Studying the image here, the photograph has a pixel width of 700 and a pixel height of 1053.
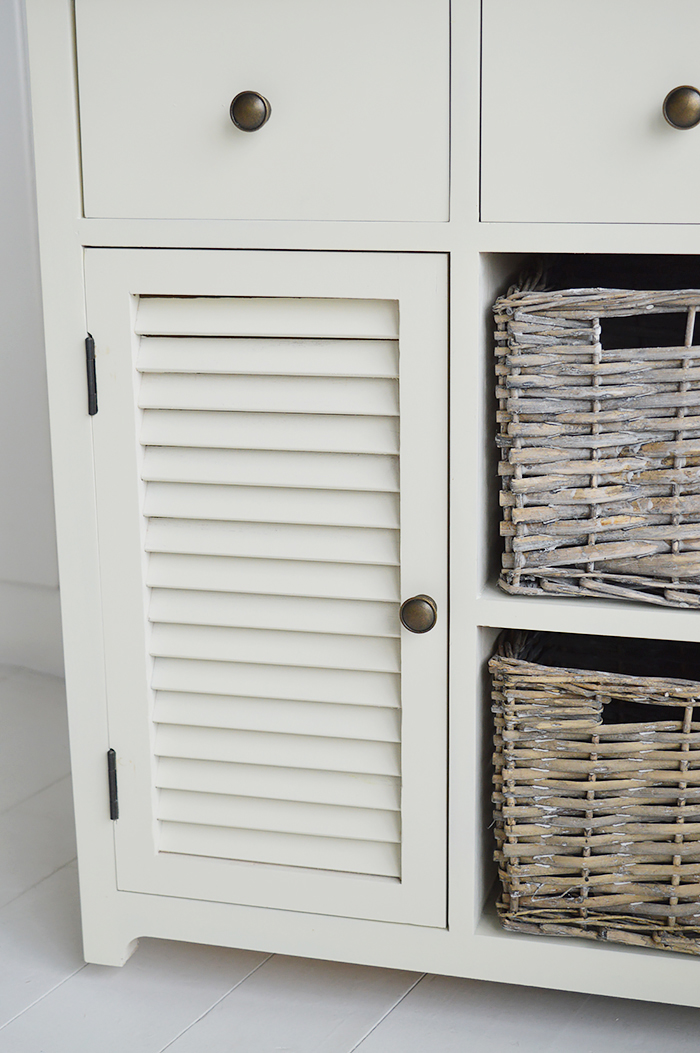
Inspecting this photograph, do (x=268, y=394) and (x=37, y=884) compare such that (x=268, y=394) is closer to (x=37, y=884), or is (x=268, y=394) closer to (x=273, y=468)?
(x=273, y=468)

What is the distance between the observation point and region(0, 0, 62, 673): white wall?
74.3 inches

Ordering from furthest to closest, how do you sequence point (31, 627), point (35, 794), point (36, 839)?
point (31, 627) < point (35, 794) < point (36, 839)

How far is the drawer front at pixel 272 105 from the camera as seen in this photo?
0.92 metres

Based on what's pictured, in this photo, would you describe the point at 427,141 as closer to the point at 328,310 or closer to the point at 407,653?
the point at 328,310

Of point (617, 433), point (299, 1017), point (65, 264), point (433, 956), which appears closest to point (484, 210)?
point (617, 433)

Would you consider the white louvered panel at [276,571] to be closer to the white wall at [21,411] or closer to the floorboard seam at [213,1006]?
the floorboard seam at [213,1006]

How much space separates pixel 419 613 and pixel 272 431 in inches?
8.5

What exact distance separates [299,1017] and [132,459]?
0.60 meters

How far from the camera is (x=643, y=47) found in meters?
0.88

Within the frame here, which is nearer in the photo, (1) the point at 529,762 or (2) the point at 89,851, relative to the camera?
(1) the point at 529,762

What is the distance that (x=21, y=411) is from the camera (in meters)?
2.00

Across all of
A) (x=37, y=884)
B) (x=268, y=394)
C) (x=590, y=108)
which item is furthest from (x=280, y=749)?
(x=590, y=108)

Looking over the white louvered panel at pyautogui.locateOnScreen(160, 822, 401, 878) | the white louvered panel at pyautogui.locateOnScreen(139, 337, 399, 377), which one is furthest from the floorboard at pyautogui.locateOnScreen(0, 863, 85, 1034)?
the white louvered panel at pyautogui.locateOnScreen(139, 337, 399, 377)

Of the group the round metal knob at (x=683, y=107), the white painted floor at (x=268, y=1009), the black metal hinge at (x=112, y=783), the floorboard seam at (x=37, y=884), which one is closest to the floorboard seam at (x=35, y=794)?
the floorboard seam at (x=37, y=884)
